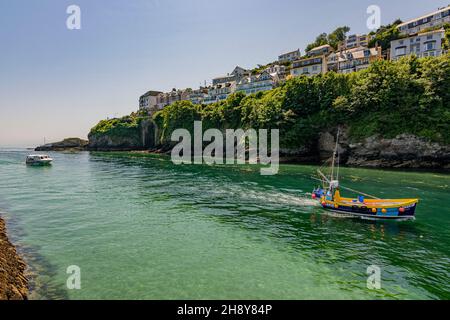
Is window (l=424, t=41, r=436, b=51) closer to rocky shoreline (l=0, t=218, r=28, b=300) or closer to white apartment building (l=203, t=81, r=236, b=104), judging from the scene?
white apartment building (l=203, t=81, r=236, b=104)

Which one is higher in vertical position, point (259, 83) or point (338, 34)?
point (338, 34)

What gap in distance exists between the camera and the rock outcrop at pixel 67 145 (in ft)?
576

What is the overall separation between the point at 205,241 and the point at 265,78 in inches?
4530

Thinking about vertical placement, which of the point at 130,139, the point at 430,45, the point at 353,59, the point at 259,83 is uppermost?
the point at 430,45

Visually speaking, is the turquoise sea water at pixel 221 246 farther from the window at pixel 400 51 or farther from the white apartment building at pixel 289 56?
the white apartment building at pixel 289 56

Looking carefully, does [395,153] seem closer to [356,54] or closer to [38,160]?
[356,54]

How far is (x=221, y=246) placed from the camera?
22344 millimetres

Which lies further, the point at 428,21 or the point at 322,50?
the point at 322,50

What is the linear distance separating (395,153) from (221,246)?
227 ft

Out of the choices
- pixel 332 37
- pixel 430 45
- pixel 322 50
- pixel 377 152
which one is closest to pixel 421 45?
pixel 430 45

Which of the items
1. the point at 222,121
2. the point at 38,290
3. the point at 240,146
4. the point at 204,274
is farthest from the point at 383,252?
the point at 222,121

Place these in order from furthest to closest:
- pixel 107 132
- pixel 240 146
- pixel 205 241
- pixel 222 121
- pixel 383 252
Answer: pixel 107 132, pixel 222 121, pixel 240 146, pixel 205 241, pixel 383 252
